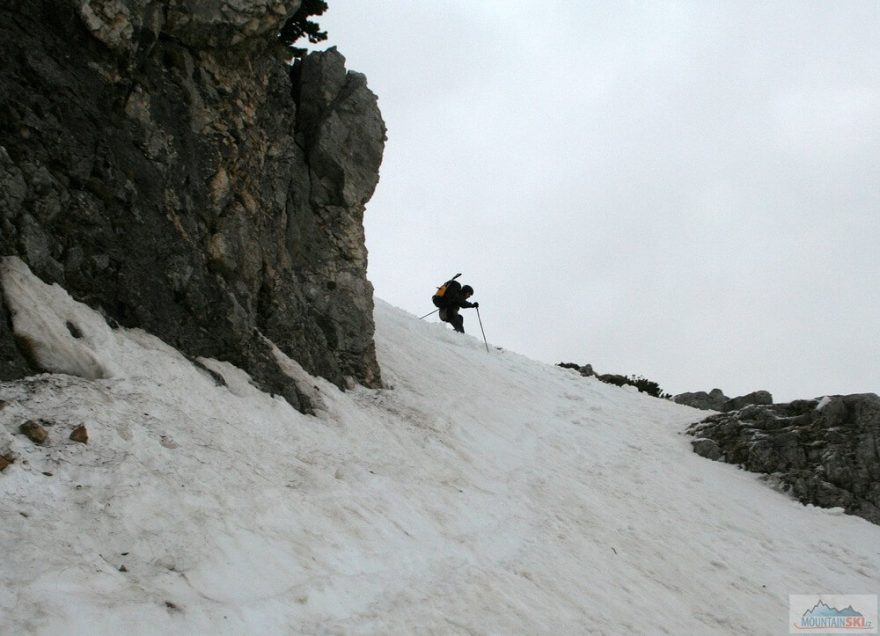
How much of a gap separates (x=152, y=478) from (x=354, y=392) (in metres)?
7.93

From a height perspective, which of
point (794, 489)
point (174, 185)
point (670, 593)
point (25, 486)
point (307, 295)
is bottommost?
point (670, 593)

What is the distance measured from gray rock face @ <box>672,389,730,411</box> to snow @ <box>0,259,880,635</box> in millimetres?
12864

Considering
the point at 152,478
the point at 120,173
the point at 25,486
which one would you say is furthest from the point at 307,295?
A: the point at 25,486

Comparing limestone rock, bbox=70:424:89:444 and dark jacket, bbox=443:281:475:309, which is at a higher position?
dark jacket, bbox=443:281:475:309

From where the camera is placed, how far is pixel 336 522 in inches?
301

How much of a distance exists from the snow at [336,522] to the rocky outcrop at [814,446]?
3.20 ft

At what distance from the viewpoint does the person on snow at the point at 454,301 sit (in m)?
28.5

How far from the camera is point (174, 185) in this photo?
10.4m

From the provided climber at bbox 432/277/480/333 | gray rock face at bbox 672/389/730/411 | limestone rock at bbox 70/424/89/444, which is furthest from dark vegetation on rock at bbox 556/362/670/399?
limestone rock at bbox 70/424/89/444

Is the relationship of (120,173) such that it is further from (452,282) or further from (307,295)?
(452,282)

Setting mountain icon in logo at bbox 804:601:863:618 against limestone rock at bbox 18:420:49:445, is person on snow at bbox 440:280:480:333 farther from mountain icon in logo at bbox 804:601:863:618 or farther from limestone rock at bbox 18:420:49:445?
limestone rock at bbox 18:420:49:445
